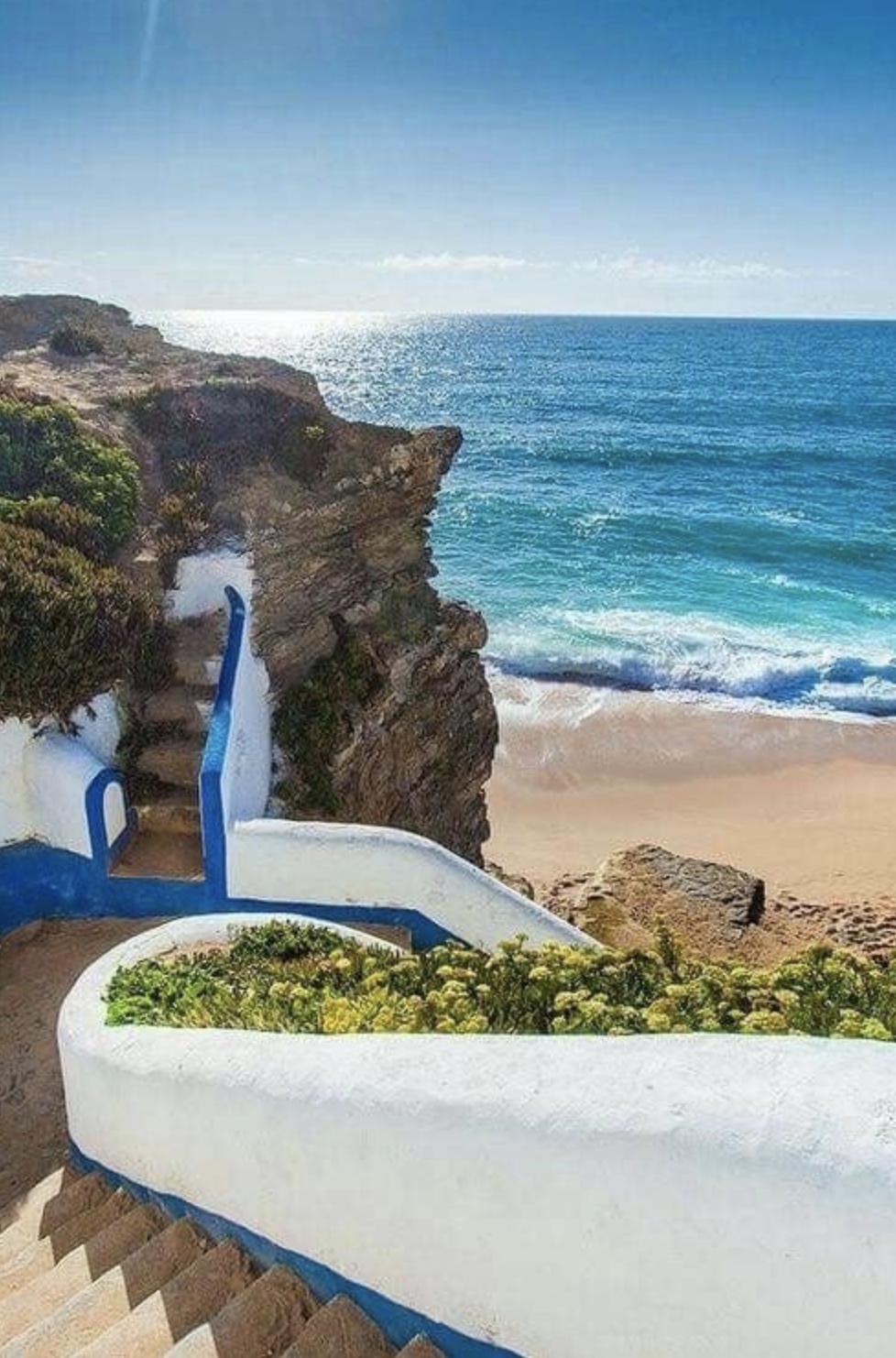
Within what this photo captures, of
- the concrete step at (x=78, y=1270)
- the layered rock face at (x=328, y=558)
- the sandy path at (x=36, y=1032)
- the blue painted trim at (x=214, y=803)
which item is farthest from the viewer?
the layered rock face at (x=328, y=558)

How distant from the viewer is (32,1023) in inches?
316

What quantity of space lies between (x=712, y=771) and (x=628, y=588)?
13.2 meters

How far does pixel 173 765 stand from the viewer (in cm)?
995

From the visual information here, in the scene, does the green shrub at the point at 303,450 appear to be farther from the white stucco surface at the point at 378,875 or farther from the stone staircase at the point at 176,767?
the white stucco surface at the point at 378,875

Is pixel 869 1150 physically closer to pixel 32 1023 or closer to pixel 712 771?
pixel 32 1023

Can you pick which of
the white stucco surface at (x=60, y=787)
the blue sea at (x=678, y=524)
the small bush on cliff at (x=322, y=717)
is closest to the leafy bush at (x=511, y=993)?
the white stucco surface at (x=60, y=787)

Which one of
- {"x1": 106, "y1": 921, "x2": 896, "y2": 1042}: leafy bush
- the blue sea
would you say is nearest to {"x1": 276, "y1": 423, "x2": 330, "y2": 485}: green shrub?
{"x1": 106, "y1": 921, "x2": 896, "y2": 1042}: leafy bush

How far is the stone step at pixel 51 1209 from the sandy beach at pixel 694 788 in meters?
11.1

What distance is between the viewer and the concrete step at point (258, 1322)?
13.3ft

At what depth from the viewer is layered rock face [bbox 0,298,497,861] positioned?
11828mm

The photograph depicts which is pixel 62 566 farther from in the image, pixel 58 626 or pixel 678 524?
pixel 678 524

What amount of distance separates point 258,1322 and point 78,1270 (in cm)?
126

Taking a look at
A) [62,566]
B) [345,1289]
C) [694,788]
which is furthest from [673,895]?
[345,1289]

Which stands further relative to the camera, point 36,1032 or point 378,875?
point 378,875
